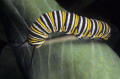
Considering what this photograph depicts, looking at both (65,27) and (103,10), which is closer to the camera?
(65,27)

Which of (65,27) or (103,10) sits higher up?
(103,10)

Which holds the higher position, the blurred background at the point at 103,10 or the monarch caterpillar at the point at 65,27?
the blurred background at the point at 103,10

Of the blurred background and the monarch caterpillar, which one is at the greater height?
the blurred background

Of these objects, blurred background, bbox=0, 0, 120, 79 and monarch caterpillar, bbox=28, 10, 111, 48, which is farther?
blurred background, bbox=0, 0, 120, 79

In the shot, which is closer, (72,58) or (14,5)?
(72,58)

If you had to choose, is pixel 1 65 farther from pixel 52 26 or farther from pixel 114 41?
pixel 114 41

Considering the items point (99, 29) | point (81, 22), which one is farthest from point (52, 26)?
point (99, 29)

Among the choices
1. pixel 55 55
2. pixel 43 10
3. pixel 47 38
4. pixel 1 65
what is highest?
pixel 43 10

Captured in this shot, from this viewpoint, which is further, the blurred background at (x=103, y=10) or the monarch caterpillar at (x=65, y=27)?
the blurred background at (x=103, y=10)
